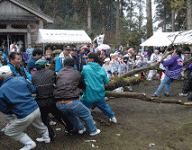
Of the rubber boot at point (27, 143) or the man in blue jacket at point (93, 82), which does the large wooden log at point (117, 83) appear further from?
the rubber boot at point (27, 143)

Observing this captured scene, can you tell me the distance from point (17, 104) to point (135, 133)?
8.68ft

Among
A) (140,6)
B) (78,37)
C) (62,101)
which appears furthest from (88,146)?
(140,6)

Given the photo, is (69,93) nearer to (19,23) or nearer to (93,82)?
(93,82)

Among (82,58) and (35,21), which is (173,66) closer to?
(82,58)

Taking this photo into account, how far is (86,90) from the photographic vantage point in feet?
13.9

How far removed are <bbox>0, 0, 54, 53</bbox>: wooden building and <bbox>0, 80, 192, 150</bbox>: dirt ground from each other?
12021 millimetres

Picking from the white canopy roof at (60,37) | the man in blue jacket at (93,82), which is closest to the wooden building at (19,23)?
the white canopy roof at (60,37)

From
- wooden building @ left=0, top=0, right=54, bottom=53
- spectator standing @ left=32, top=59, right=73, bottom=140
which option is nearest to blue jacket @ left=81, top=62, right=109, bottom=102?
spectator standing @ left=32, top=59, right=73, bottom=140

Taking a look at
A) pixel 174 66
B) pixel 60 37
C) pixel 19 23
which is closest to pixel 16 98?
pixel 174 66

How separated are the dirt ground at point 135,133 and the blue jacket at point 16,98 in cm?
89

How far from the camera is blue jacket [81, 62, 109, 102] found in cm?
420

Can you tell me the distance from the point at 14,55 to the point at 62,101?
1719 millimetres

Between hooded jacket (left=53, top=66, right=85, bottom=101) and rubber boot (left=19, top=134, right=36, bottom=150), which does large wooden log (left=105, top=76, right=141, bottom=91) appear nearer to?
hooded jacket (left=53, top=66, right=85, bottom=101)

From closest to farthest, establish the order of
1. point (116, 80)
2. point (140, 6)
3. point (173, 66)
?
point (116, 80) → point (173, 66) → point (140, 6)
